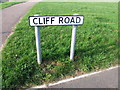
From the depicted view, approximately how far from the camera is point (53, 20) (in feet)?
8.71

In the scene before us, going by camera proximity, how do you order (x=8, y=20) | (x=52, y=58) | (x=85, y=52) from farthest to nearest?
1. (x=8, y=20)
2. (x=85, y=52)
3. (x=52, y=58)

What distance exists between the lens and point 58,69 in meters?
2.96

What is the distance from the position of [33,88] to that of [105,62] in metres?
1.90

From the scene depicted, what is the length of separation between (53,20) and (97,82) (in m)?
1.57

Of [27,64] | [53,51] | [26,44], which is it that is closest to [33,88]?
[27,64]

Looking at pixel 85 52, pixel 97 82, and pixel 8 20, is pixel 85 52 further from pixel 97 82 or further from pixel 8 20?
pixel 8 20

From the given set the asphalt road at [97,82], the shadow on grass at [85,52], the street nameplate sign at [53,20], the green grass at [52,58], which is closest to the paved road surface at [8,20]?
the green grass at [52,58]

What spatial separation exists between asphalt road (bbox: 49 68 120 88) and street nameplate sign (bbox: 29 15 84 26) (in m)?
1.23

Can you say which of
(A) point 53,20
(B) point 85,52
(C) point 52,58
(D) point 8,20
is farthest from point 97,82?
(D) point 8,20

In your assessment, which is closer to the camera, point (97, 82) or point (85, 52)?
point (97, 82)

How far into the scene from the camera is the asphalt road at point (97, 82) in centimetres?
258

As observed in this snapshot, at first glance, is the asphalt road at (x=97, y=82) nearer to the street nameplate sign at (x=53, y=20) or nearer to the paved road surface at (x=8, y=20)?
the street nameplate sign at (x=53, y=20)

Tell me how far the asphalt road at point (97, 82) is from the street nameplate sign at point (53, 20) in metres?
1.23

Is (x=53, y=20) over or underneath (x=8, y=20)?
over
